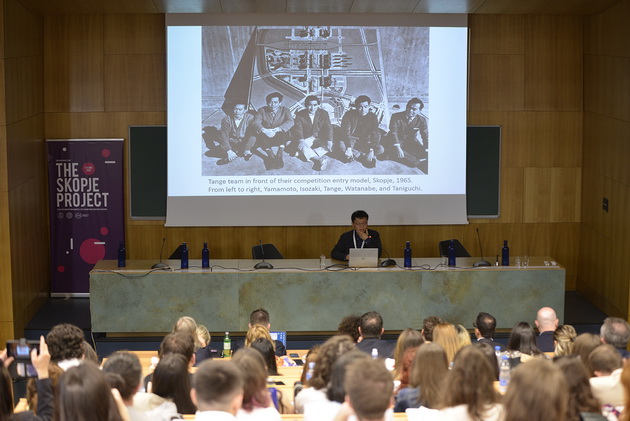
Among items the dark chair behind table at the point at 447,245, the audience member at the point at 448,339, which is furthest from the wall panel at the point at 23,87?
the audience member at the point at 448,339

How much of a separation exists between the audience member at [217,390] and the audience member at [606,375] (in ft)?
6.48

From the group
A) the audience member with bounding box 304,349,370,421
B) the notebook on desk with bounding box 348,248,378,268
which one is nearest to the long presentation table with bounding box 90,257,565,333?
the notebook on desk with bounding box 348,248,378,268

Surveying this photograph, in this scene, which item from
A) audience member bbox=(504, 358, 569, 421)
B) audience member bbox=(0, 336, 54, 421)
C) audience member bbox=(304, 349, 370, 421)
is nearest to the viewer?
audience member bbox=(504, 358, 569, 421)

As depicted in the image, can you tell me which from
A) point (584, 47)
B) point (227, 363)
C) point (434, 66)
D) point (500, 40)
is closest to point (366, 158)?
point (434, 66)

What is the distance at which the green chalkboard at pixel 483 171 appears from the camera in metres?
9.95

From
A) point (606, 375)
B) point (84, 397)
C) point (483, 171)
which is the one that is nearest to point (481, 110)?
point (483, 171)

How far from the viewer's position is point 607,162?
30.4ft

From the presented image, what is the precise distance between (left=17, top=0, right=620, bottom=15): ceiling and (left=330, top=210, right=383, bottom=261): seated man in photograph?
2.19m

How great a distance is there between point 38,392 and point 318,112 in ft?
20.5

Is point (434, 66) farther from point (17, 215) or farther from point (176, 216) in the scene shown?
point (17, 215)

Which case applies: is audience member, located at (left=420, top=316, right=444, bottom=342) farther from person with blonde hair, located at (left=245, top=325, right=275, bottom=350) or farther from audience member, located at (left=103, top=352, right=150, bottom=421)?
audience member, located at (left=103, top=352, right=150, bottom=421)

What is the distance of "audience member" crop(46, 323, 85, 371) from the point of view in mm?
4547

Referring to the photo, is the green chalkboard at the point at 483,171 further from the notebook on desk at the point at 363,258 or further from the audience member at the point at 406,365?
the audience member at the point at 406,365

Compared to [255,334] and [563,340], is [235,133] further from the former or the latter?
[563,340]
